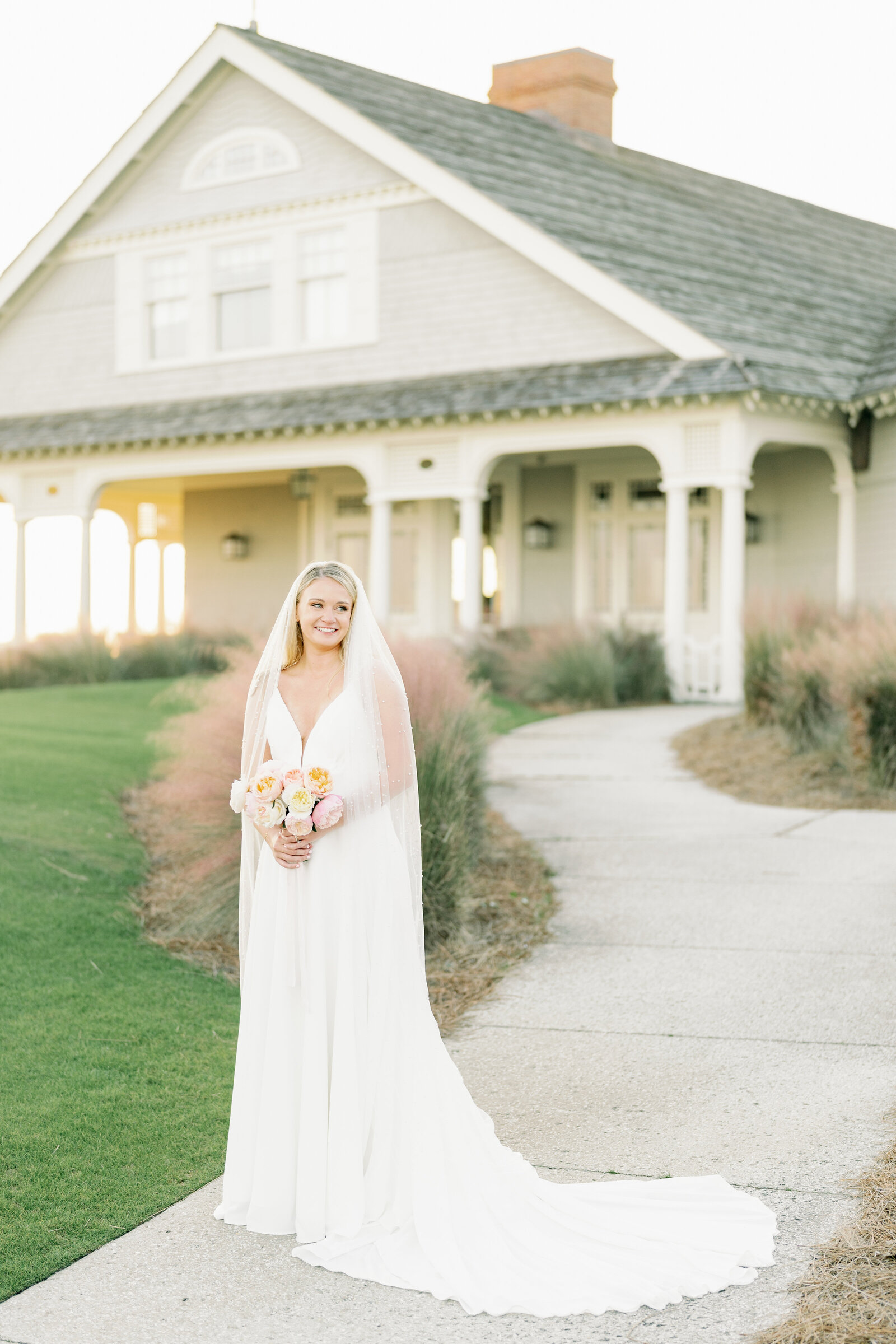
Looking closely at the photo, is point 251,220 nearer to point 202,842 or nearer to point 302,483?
point 302,483

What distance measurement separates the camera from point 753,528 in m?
19.7

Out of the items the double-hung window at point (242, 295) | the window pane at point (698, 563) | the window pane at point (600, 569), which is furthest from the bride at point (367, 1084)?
the double-hung window at point (242, 295)

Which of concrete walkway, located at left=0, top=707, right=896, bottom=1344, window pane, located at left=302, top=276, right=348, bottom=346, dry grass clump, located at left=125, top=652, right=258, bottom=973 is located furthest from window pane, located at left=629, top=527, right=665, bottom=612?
dry grass clump, located at left=125, top=652, right=258, bottom=973

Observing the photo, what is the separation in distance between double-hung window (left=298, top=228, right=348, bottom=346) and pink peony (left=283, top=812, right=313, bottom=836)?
15.8 metres

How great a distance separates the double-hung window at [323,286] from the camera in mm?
19062

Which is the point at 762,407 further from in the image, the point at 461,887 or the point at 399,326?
the point at 461,887

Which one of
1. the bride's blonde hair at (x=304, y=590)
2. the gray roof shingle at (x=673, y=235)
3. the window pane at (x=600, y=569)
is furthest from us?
the window pane at (x=600, y=569)

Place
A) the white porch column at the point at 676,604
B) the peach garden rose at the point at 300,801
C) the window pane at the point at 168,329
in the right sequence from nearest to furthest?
the peach garden rose at the point at 300,801
the white porch column at the point at 676,604
the window pane at the point at 168,329

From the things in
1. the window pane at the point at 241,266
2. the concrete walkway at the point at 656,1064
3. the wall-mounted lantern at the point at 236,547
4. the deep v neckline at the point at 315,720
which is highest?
the window pane at the point at 241,266

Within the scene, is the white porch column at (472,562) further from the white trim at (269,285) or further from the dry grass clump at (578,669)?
the white trim at (269,285)

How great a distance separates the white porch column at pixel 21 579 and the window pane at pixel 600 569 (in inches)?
328

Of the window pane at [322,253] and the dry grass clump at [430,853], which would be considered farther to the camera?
the window pane at [322,253]

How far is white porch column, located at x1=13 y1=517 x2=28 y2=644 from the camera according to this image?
21625 mm

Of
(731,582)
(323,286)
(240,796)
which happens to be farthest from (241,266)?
(240,796)
